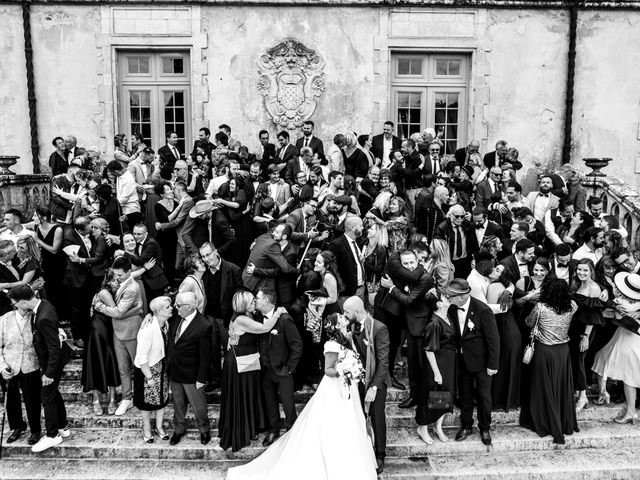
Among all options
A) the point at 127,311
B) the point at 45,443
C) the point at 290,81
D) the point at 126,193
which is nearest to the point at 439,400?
the point at 127,311

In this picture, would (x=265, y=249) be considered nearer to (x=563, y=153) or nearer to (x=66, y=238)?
(x=66, y=238)

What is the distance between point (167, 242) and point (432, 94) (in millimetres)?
7245

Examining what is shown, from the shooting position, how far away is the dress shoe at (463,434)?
7125 millimetres

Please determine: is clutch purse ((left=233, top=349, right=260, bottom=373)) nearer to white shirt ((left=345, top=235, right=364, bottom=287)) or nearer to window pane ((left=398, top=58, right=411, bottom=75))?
white shirt ((left=345, top=235, right=364, bottom=287))

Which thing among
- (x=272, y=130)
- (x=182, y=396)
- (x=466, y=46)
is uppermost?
(x=466, y=46)

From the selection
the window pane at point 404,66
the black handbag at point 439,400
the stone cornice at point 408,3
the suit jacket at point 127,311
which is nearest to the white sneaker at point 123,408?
the suit jacket at point 127,311

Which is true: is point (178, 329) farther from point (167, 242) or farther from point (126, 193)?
point (126, 193)

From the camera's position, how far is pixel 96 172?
10414 millimetres

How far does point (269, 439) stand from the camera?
7004 millimetres

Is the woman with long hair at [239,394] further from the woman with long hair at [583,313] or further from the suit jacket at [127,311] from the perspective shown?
the woman with long hair at [583,313]

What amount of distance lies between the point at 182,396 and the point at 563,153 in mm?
10196

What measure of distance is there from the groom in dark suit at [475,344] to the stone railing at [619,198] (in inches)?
169

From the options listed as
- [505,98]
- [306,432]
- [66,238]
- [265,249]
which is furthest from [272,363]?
[505,98]

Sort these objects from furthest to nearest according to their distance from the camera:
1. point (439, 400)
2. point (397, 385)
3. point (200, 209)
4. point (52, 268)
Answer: point (52, 268)
point (200, 209)
point (397, 385)
point (439, 400)
